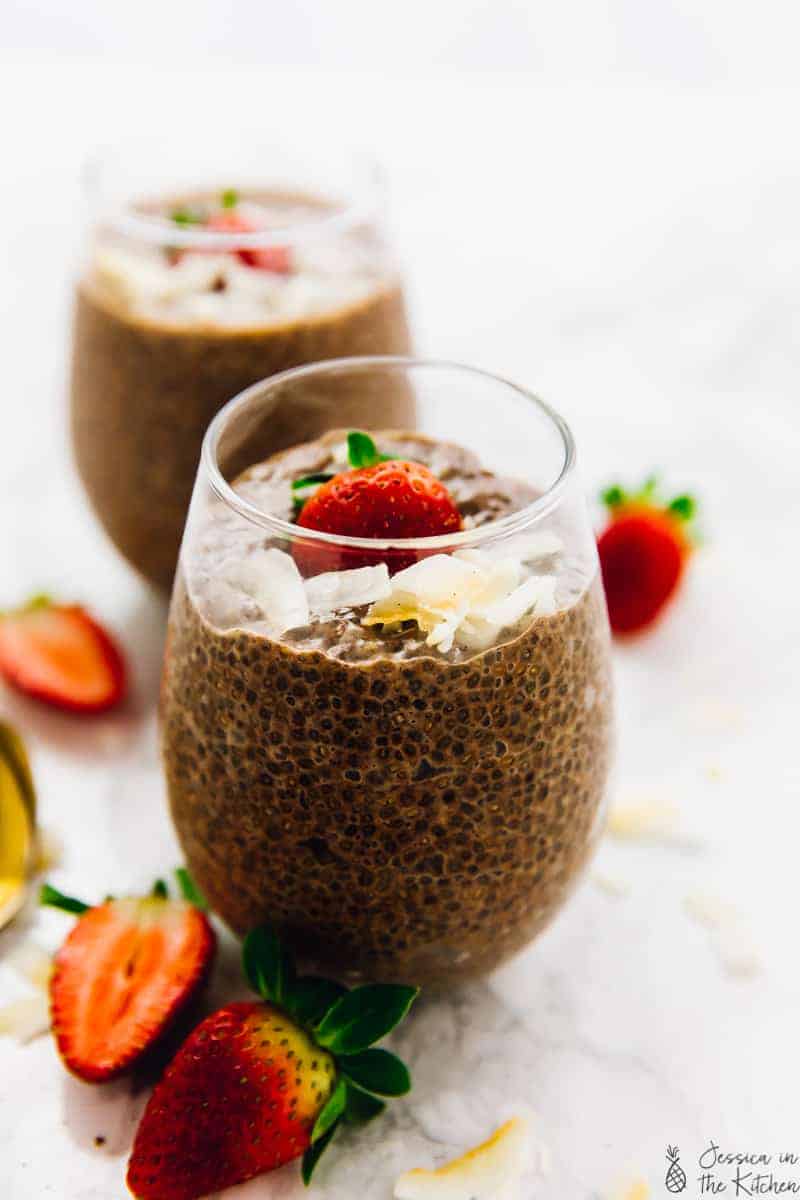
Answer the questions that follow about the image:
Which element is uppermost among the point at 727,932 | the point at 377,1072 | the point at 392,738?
the point at 392,738

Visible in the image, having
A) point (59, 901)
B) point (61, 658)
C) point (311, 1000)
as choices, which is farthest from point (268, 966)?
point (61, 658)

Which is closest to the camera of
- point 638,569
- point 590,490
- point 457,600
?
point 457,600

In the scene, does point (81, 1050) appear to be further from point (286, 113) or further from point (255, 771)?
point (286, 113)

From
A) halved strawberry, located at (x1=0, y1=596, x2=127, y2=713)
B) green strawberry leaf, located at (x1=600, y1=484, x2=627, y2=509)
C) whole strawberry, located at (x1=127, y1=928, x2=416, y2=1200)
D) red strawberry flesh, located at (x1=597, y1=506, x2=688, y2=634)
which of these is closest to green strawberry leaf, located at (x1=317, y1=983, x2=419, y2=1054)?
whole strawberry, located at (x1=127, y1=928, x2=416, y2=1200)

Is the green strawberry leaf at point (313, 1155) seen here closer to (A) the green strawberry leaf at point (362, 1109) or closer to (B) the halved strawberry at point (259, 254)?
(A) the green strawberry leaf at point (362, 1109)

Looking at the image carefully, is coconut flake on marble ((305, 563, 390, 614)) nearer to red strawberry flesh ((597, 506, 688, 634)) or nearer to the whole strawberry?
the whole strawberry

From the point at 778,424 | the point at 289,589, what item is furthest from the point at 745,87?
the point at 289,589

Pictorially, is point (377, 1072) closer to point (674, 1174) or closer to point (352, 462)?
point (674, 1174)
